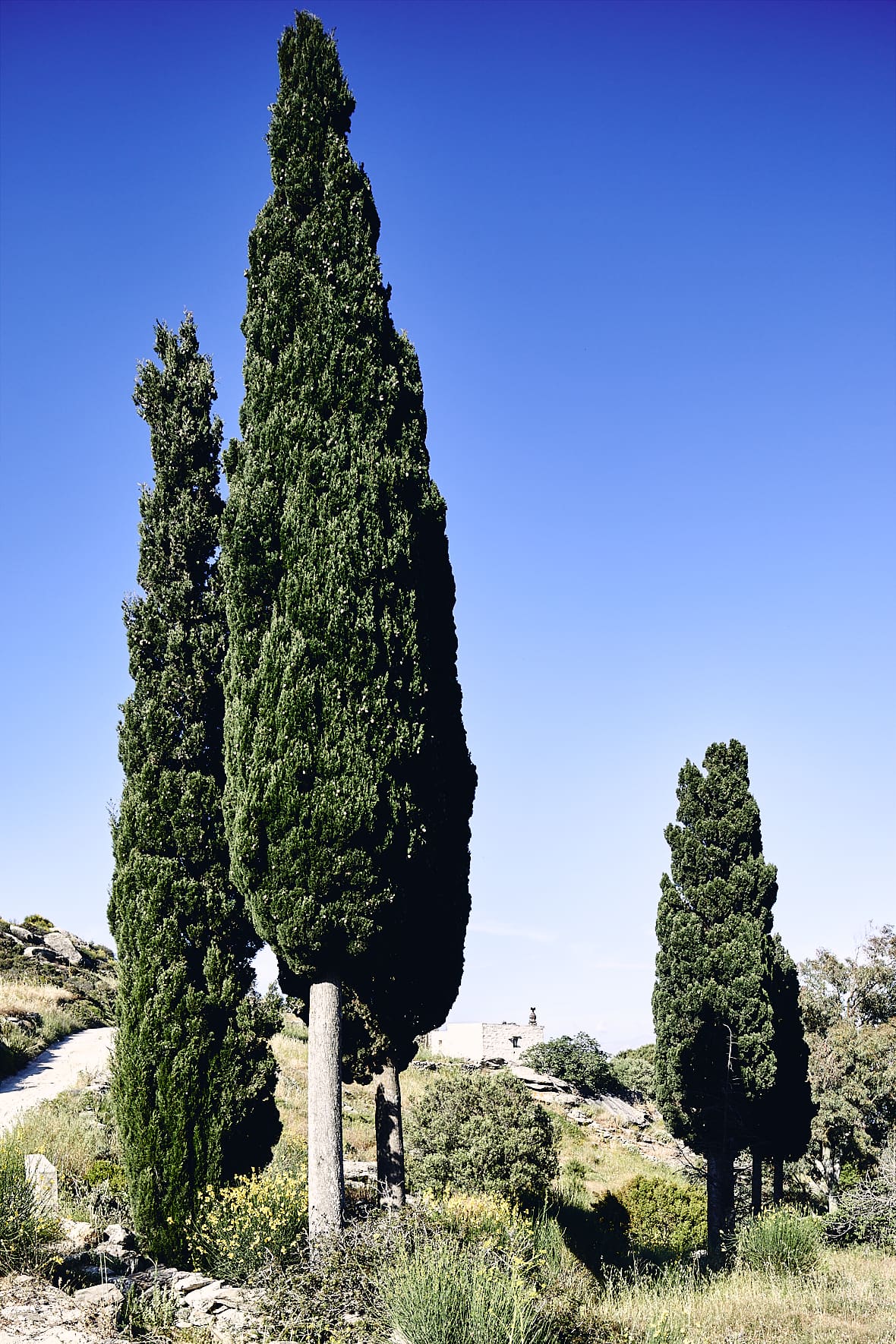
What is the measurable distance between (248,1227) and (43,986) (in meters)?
23.2

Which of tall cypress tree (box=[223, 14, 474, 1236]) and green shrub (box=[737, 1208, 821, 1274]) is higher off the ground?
tall cypress tree (box=[223, 14, 474, 1236])

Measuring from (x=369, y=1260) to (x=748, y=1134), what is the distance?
1404cm

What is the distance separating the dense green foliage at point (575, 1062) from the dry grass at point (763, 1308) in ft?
88.5

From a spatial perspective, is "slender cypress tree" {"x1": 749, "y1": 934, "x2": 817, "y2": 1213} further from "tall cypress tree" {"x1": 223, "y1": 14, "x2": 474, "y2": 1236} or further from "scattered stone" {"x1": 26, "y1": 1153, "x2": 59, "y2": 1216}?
"scattered stone" {"x1": 26, "y1": 1153, "x2": 59, "y2": 1216}

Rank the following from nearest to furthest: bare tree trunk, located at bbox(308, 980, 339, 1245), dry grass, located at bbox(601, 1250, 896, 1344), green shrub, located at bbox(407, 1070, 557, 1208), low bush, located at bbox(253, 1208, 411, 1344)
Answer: low bush, located at bbox(253, 1208, 411, 1344) < dry grass, located at bbox(601, 1250, 896, 1344) < bare tree trunk, located at bbox(308, 980, 339, 1245) < green shrub, located at bbox(407, 1070, 557, 1208)

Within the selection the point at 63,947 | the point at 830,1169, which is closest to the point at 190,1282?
the point at 830,1169

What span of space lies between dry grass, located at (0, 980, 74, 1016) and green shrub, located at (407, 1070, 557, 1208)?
1189 cm

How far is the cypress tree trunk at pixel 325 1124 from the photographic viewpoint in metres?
8.12

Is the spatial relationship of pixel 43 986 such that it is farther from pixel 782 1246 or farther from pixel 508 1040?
pixel 782 1246

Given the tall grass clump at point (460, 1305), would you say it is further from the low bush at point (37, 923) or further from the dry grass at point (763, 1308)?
the low bush at point (37, 923)

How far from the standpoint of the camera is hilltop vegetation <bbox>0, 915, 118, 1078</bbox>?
21.1 metres

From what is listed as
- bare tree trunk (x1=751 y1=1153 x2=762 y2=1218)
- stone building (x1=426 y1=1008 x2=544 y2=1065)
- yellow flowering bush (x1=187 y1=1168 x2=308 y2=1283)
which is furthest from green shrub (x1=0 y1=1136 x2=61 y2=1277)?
stone building (x1=426 y1=1008 x2=544 y2=1065)

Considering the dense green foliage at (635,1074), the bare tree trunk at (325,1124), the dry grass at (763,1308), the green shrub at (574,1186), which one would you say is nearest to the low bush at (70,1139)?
the bare tree trunk at (325,1124)

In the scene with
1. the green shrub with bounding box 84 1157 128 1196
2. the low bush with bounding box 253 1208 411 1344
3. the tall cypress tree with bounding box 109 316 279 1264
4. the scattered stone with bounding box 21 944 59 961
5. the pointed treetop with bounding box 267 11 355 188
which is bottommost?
the scattered stone with bounding box 21 944 59 961
